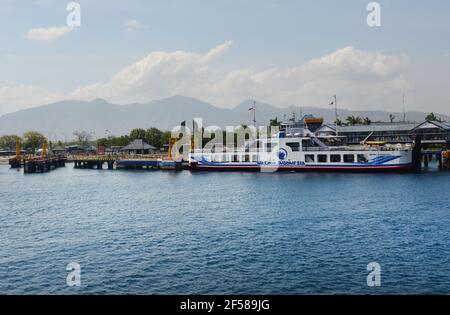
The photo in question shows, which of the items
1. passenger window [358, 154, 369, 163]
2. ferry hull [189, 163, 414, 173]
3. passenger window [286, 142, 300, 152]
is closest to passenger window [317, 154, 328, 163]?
ferry hull [189, 163, 414, 173]

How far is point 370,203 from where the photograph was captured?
44.2 meters

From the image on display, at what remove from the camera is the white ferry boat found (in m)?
74.2

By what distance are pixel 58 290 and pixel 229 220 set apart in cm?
1787

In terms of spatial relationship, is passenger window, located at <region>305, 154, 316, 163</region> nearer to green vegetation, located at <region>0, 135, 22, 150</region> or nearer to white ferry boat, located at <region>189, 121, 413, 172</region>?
white ferry boat, located at <region>189, 121, 413, 172</region>

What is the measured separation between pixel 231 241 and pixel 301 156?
5205 cm

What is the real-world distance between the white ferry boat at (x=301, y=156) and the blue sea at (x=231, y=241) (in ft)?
62.5

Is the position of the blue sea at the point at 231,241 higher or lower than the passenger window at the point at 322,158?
lower

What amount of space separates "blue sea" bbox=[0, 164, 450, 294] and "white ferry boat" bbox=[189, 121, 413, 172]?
749 inches

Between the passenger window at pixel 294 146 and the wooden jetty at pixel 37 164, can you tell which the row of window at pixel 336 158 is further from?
the wooden jetty at pixel 37 164

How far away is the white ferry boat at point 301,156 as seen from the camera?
74.2 m

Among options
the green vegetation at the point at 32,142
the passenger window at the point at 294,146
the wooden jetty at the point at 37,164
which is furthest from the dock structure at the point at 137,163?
the green vegetation at the point at 32,142

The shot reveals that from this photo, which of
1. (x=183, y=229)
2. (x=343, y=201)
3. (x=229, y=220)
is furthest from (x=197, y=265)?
(x=343, y=201)

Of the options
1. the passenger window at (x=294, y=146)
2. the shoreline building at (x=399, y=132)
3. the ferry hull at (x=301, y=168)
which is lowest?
the ferry hull at (x=301, y=168)
